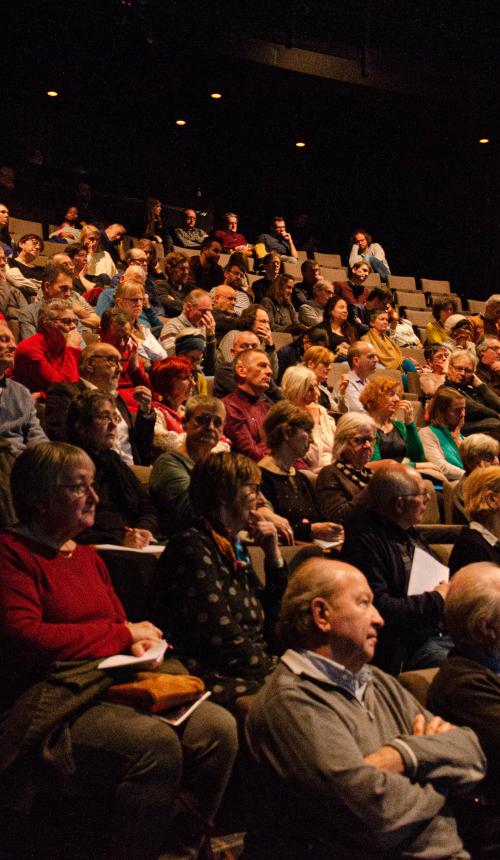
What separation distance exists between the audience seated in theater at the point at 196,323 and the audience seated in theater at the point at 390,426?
1.10 metres

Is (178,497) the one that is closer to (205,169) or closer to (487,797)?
(487,797)

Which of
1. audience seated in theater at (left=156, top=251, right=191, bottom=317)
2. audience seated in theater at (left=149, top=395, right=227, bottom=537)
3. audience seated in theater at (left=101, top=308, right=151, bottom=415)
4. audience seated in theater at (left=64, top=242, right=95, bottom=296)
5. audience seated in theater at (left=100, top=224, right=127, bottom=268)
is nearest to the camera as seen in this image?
audience seated in theater at (left=149, top=395, right=227, bottom=537)

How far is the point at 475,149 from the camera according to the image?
997 cm

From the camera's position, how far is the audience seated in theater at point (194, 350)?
14.1 feet

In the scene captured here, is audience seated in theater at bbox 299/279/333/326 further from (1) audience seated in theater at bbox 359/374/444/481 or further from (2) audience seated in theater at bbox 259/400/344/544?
(2) audience seated in theater at bbox 259/400/344/544

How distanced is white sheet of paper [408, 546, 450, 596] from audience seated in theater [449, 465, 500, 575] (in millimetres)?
148

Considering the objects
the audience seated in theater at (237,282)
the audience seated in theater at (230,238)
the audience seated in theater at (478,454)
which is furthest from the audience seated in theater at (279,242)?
the audience seated in theater at (478,454)

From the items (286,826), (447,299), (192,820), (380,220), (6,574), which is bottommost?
(192,820)

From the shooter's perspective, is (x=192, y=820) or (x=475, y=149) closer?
(x=192, y=820)

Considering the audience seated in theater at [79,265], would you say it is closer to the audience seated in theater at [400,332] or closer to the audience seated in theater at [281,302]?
the audience seated in theater at [281,302]

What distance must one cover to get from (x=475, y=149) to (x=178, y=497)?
853cm

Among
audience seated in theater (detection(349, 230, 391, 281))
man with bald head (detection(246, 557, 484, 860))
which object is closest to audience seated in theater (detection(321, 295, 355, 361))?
audience seated in theater (detection(349, 230, 391, 281))

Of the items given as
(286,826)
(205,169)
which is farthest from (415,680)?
(205,169)

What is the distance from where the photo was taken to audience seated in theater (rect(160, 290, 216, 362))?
16.0 ft
